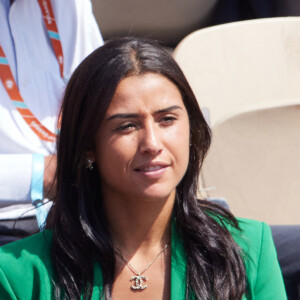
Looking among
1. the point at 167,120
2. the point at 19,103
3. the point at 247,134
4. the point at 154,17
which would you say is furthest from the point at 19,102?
the point at 154,17

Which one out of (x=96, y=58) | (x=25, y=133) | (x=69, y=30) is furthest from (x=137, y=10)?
(x=96, y=58)

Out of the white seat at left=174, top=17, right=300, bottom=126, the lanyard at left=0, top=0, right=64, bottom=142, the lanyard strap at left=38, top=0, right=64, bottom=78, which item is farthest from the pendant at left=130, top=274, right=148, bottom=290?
the white seat at left=174, top=17, right=300, bottom=126

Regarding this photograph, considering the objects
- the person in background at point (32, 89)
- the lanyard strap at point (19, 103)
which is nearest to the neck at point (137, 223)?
the person in background at point (32, 89)

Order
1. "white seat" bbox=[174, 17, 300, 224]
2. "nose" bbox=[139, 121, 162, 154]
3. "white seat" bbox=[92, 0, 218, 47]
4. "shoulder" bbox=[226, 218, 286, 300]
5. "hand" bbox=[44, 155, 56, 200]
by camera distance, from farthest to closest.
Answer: "white seat" bbox=[92, 0, 218, 47] → "white seat" bbox=[174, 17, 300, 224] → "hand" bbox=[44, 155, 56, 200] → "shoulder" bbox=[226, 218, 286, 300] → "nose" bbox=[139, 121, 162, 154]

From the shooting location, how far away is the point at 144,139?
127 cm

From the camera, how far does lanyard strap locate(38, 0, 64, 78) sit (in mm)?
1890

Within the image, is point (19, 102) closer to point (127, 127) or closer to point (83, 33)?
point (83, 33)

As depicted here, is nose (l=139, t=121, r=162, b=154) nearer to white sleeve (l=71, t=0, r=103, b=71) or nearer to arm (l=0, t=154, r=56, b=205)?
arm (l=0, t=154, r=56, b=205)

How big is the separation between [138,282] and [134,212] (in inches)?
5.4

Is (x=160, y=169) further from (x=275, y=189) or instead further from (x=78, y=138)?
(x=275, y=189)

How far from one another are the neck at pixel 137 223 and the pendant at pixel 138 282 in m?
0.05

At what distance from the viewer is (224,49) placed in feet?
7.48

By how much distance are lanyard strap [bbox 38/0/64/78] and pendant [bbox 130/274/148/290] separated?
0.73 metres

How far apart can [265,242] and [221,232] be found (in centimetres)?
10
